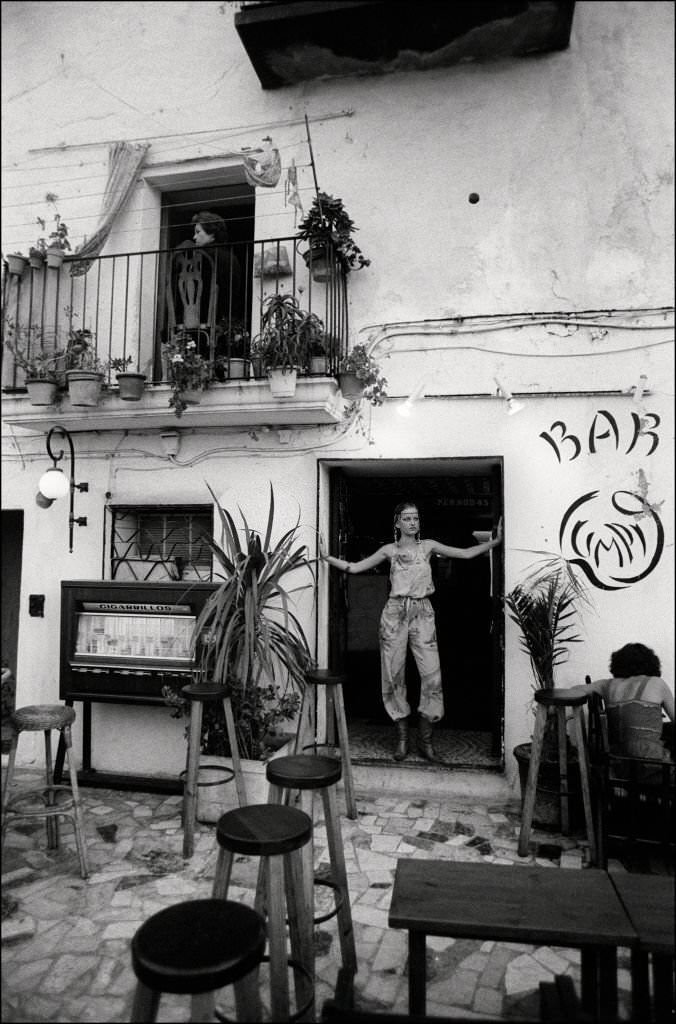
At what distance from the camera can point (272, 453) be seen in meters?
5.94

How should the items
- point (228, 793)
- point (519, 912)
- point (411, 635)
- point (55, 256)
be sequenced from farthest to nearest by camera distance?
point (411, 635), point (228, 793), point (55, 256), point (519, 912)

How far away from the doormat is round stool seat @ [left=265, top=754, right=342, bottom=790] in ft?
8.80

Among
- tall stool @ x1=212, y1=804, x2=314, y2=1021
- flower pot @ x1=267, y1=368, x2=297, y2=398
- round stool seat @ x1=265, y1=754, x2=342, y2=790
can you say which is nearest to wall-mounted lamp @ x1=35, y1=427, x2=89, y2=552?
flower pot @ x1=267, y1=368, x2=297, y2=398

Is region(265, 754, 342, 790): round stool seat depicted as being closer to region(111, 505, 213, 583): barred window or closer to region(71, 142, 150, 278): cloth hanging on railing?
region(111, 505, 213, 583): barred window

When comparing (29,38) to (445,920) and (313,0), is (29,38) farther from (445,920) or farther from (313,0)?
(445,920)

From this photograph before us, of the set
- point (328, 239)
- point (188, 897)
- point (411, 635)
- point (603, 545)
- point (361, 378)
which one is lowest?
point (188, 897)

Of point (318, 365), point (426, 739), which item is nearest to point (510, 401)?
point (318, 365)

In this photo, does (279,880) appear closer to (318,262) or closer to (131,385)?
(131,385)

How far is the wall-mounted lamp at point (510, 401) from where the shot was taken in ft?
16.9

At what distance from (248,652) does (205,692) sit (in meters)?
0.40

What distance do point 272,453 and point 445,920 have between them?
4.10 metres

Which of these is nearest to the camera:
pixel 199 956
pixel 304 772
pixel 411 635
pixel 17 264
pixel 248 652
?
pixel 199 956

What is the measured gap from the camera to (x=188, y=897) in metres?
3.96

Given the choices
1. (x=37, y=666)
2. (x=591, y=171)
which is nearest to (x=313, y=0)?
(x=591, y=171)
